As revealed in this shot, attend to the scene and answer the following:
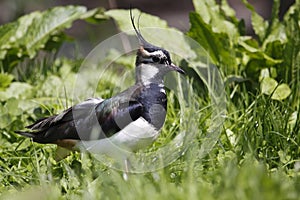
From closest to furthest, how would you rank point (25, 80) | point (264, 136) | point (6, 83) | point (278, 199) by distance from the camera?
point (278, 199), point (264, 136), point (6, 83), point (25, 80)

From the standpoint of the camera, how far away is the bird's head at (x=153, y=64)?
110 inches

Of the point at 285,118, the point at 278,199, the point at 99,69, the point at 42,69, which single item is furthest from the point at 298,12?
the point at 278,199

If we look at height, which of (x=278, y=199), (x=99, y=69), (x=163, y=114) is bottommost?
(x=99, y=69)

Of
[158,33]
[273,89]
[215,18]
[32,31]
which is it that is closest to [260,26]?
[215,18]

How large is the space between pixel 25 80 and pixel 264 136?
194cm

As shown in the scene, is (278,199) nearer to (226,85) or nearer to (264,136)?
(264,136)

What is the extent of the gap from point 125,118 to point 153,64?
264 mm

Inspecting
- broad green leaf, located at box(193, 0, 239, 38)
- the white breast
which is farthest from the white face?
broad green leaf, located at box(193, 0, 239, 38)

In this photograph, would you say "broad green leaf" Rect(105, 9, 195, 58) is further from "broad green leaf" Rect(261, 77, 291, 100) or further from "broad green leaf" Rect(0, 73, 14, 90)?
"broad green leaf" Rect(0, 73, 14, 90)

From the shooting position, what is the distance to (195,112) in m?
3.29

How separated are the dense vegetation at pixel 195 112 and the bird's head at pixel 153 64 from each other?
35 cm

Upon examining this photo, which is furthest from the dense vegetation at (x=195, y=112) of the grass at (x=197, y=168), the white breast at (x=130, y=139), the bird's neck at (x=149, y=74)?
the bird's neck at (x=149, y=74)

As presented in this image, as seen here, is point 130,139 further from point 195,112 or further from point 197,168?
point 195,112

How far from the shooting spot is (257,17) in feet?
13.5
